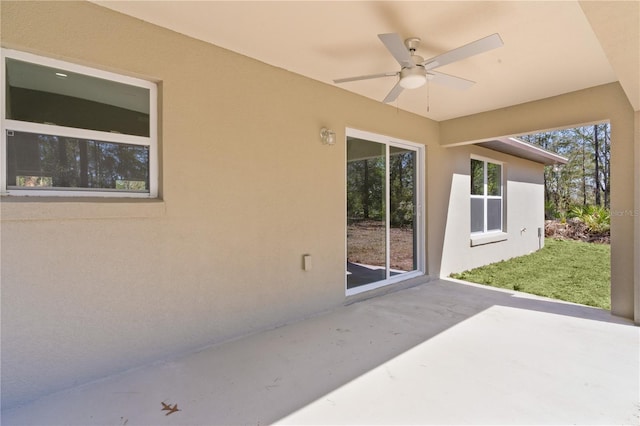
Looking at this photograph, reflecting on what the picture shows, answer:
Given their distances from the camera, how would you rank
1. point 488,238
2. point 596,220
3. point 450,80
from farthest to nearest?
point 596,220, point 488,238, point 450,80

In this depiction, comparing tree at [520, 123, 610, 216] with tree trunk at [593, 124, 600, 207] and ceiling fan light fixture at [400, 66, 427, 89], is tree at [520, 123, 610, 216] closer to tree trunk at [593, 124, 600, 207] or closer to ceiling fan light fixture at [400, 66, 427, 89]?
tree trunk at [593, 124, 600, 207]

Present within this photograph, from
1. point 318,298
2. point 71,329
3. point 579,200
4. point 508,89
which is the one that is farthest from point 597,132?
point 71,329

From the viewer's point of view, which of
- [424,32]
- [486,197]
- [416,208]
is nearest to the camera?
[424,32]

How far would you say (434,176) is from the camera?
5.71 metres

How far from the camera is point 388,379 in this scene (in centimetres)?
246

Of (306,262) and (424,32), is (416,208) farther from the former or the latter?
(424,32)

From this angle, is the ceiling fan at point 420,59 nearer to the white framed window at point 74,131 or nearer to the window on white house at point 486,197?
the white framed window at point 74,131

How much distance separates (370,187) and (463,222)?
2851mm

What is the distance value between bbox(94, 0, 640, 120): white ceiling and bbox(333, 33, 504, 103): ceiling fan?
0.26m

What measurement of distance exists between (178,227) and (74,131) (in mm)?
1100

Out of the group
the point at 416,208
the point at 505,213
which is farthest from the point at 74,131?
the point at 505,213

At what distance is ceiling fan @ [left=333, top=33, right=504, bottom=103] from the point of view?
238 cm

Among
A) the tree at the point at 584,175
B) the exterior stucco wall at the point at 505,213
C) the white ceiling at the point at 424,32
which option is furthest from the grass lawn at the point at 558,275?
the tree at the point at 584,175

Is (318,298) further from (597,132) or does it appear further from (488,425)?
(597,132)
